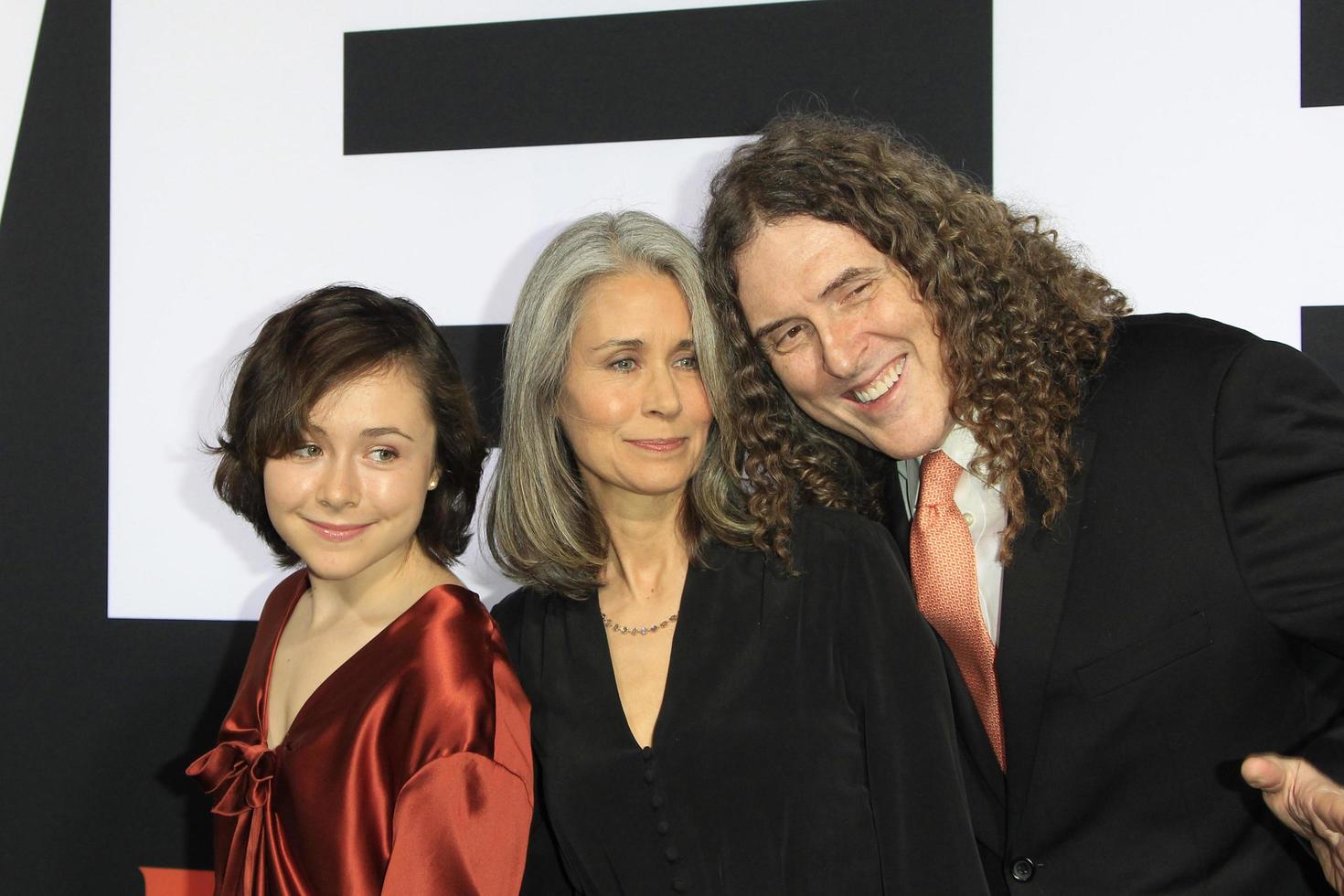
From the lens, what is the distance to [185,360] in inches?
87.5

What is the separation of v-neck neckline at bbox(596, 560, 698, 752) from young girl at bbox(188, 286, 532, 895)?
0.12 meters

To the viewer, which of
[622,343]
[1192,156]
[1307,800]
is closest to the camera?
[1307,800]

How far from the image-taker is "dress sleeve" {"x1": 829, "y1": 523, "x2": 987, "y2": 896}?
1.23 meters

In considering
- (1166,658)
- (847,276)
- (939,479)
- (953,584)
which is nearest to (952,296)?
(847,276)

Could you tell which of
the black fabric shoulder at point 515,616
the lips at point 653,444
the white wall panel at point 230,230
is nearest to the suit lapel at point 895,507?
the lips at point 653,444

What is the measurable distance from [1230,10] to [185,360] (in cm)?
202

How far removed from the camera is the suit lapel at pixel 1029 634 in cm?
129

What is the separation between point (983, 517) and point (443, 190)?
49.3 inches

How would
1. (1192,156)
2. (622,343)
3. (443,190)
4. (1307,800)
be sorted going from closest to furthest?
1. (1307,800)
2. (622,343)
3. (1192,156)
4. (443,190)

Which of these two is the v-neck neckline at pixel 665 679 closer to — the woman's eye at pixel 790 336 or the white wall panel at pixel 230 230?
the woman's eye at pixel 790 336

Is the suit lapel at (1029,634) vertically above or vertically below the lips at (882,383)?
below

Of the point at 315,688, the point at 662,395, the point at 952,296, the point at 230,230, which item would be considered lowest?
the point at 315,688

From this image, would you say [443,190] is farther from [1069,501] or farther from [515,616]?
[1069,501]

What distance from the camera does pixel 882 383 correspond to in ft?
4.53
